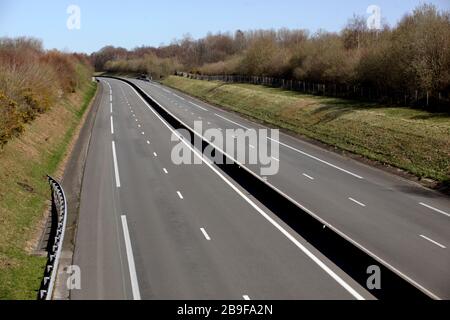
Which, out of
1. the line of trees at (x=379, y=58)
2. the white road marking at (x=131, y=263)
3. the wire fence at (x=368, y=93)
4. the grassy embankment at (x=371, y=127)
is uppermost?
the line of trees at (x=379, y=58)

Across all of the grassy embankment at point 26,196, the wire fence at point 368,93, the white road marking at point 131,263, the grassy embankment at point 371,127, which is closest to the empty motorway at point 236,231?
the white road marking at point 131,263

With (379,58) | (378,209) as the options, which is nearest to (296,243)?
(378,209)

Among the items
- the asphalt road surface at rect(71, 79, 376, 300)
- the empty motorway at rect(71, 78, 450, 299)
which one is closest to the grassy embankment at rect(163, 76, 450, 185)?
the empty motorway at rect(71, 78, 450, 299)

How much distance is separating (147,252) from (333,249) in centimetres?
706

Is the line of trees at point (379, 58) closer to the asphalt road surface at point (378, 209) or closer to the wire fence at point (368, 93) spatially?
the wire fence at point (368, 93)

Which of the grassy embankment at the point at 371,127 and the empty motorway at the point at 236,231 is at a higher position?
the grassy embankment at the point at 371,127

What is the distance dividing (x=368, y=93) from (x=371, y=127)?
21.3 m

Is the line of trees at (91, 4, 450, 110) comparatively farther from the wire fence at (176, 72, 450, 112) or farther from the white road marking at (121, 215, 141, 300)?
the white road marking at (121, 215, 141, 300)

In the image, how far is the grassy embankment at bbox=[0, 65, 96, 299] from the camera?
727 inches

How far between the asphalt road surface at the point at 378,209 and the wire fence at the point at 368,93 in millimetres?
16503

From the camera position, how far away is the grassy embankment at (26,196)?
18478mm

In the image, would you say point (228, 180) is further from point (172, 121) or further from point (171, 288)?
point (172, 121)

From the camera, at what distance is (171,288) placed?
16.8m

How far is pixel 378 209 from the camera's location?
25.9 m
